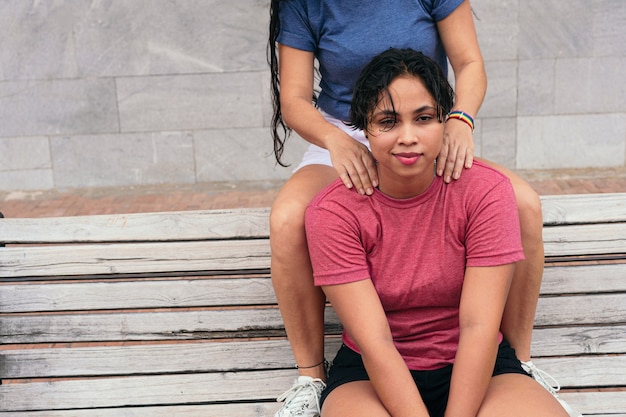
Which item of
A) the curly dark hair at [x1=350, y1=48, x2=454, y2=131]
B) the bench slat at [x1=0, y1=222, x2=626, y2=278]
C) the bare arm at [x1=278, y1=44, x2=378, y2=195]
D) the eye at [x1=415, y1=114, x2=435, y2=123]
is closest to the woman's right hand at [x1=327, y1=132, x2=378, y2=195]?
the bare arm at [x1=278, y1=44, x2=378, y2=195]

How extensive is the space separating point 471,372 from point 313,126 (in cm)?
94

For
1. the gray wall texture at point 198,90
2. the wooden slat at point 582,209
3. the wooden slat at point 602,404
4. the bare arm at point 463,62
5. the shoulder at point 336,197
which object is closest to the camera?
the shoulder at point 336,197

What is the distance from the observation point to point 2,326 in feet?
9.65

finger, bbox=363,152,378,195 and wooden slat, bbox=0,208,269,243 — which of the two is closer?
finger, bbox=363,152,378,195

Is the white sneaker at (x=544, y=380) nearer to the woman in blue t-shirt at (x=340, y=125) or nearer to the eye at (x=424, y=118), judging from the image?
the woman in blue t-shirt at (x=340, y=125)

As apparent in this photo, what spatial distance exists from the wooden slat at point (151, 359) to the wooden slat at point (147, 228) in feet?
1.28

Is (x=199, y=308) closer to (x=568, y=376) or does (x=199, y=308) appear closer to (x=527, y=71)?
(x=568, y=376)

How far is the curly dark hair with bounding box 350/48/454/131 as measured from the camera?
7.61ft

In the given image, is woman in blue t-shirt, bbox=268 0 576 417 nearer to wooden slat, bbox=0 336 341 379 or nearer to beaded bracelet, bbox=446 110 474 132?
beaded bracelet, bbox=446 110 474 132

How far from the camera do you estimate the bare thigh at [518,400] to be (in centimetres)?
220

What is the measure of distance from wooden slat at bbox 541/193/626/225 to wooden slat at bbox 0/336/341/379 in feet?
2.89

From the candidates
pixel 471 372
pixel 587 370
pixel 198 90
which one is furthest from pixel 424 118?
pixel 198 90

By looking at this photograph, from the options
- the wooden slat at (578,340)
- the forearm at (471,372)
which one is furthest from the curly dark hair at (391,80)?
the wooden slat at (578,340)

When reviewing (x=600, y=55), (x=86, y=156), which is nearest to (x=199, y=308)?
(x=86, y=156)
